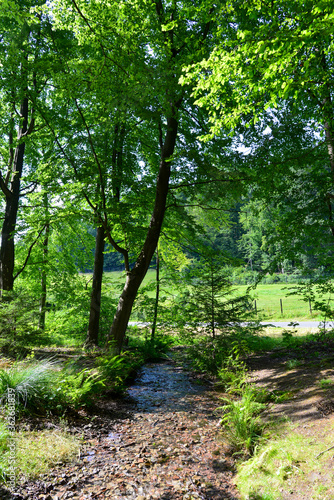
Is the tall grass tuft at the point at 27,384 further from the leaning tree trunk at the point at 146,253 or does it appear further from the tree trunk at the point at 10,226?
the tree trunk at the point at 10,226

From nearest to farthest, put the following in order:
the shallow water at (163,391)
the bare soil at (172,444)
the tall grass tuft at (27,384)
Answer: the bare soil at (172,444) < the tall grass tuft at (27,384) < the shallow water at (163,391)

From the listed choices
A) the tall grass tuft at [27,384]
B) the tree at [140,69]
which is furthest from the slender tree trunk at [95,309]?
the tall grass tuft at [27,384]

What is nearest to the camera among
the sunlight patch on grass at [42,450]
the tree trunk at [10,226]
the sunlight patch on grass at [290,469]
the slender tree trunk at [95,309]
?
the sunlight patch on grass at [290,469]

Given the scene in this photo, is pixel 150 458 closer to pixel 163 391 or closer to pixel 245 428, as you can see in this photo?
pixel 245 428

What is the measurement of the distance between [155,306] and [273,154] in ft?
21.2

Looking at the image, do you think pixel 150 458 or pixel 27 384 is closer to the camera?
pixel 150 458

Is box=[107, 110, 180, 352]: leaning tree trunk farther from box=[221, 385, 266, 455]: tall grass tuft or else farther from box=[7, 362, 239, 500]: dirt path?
box=[221, 385, 266, 455]: tall grass tuft

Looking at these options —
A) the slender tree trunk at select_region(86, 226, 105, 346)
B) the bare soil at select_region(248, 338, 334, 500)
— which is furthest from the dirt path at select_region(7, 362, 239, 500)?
the slender tree trunk at select_region(86, 226, 105, 346)

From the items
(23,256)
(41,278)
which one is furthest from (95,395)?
(23,256)

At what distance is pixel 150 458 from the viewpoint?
3.81 m

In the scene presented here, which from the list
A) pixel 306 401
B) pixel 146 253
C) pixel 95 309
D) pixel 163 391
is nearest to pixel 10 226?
pixel 95 309

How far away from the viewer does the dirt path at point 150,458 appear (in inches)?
121

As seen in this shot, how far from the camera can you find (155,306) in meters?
11.3

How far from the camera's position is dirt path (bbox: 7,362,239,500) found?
3080mm
